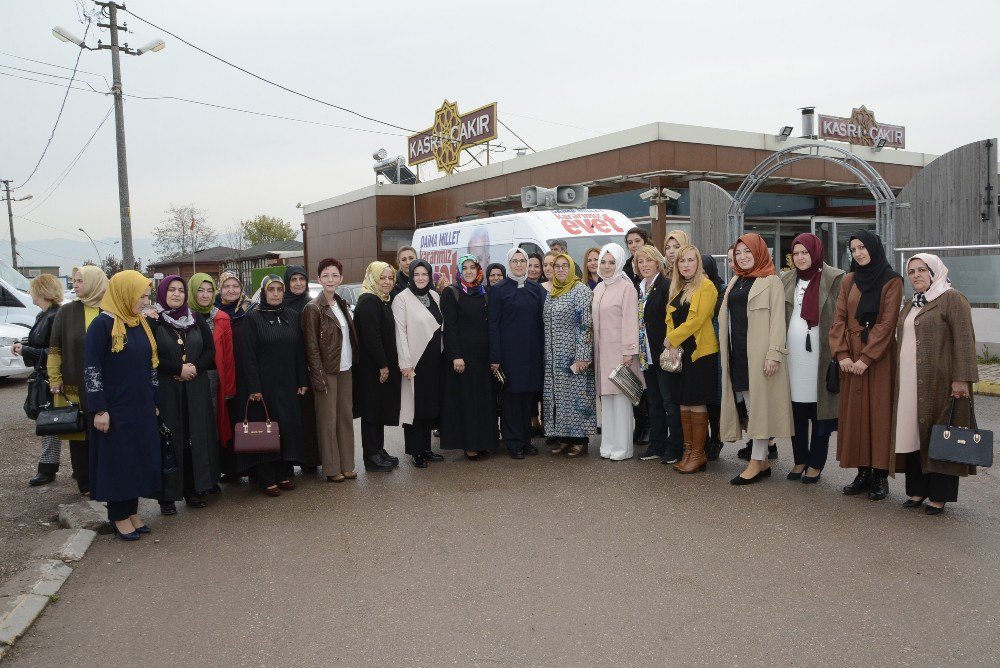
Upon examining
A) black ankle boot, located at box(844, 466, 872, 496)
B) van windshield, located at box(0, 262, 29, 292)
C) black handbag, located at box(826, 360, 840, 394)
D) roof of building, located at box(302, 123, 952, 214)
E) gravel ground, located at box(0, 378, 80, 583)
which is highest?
roof of building, located at box(302, 123, 952, 214)

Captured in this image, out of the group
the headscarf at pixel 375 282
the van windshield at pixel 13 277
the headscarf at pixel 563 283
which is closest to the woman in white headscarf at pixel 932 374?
the headscarf at pixel 563 283

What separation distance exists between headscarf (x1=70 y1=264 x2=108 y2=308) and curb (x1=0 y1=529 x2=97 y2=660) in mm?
1646

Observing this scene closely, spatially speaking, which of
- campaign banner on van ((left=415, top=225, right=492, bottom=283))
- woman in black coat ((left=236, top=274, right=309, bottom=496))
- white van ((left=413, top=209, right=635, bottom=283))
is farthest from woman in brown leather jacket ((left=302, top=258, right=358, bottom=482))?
campaign banner on van ((left=415, top=225, right=492, bottom=283))

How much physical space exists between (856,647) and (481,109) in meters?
23.3

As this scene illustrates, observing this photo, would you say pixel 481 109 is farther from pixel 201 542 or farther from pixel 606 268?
pixel 201 542

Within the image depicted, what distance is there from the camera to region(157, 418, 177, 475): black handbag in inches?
225

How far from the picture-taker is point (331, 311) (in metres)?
6.75

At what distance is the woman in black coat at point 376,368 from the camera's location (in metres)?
6.98

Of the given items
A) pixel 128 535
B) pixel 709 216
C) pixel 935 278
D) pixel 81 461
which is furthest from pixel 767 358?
pixel 709 216

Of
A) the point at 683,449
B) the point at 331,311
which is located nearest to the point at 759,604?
the point at 683,449

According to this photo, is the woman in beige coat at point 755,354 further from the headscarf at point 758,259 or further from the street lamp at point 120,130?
the street lamp at point 120,130

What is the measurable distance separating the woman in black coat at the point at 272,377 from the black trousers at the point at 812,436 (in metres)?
3.97

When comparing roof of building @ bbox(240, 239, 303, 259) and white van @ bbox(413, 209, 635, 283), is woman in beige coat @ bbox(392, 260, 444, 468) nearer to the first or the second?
white van @ bbox(413, 209, 635, 283)

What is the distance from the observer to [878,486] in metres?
5.73
